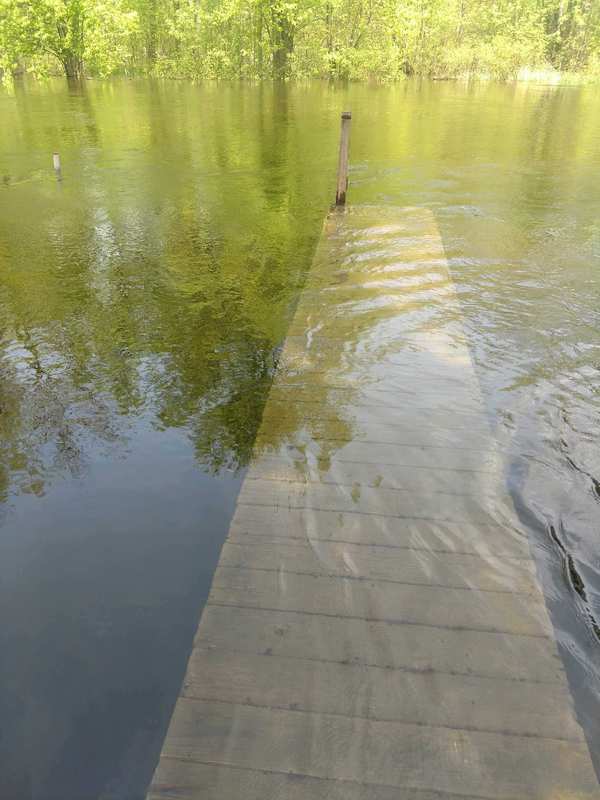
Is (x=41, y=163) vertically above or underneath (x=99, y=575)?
above

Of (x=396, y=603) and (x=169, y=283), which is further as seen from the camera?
(x=169, y=283)

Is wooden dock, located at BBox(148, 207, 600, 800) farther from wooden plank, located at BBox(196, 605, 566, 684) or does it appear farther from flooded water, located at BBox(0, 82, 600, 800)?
flooded water, located at BBox(0, 82, 600, 800)

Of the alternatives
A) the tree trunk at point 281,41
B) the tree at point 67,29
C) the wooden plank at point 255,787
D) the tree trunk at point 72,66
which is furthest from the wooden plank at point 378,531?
the tree trunk at point 281,41

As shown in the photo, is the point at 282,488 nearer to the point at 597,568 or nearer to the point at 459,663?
the point at 459,663

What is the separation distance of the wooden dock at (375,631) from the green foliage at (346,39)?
39668 millimetres

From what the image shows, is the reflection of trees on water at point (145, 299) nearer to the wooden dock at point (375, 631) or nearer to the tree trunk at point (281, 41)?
the wooden dock at point (375, 631)

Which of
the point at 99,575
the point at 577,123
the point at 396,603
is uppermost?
the point at 577,123

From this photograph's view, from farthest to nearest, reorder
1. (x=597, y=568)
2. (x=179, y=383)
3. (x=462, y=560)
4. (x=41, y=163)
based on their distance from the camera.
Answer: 1. (x=41, y=163)
2. (x=179, y=383)
3. (x=597, y=568)
4. (x=462, y=560)

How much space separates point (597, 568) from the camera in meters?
3.63

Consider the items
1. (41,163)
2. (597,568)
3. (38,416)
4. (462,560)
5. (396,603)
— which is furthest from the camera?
(41,163)

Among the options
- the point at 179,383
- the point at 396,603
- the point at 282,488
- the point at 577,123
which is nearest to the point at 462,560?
the point at 396,603

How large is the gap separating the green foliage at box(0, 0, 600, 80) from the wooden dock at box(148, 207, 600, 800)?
130 ft

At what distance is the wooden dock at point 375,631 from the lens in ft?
7.73

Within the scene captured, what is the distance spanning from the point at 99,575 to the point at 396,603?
1998 millimetres
